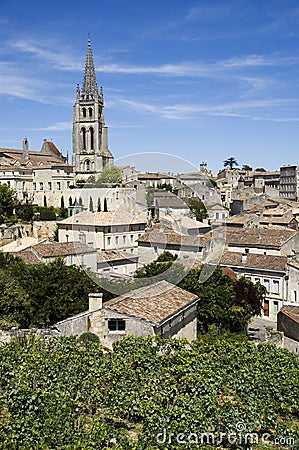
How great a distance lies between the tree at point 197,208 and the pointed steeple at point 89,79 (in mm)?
46711

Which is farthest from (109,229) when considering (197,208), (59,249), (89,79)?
(89,79)

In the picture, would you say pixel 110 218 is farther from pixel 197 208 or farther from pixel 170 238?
pixel 197 208

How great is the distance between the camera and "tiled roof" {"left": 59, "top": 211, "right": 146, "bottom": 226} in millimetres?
33750

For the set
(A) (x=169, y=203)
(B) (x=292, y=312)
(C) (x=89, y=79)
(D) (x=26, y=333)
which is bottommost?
(B) (x=292, y=312)

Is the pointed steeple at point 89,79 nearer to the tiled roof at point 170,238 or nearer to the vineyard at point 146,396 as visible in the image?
the tiled roof at point 170,238

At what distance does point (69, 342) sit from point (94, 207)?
25568mm

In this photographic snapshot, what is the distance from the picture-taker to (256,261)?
100 feet

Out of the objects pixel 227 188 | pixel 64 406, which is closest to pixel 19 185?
pixel 227 188

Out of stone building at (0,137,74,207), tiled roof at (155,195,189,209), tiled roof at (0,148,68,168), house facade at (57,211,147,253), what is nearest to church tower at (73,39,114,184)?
tiled roof at (0,148,68,168)

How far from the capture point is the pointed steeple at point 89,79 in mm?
75588

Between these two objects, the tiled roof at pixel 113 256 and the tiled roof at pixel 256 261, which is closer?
the tiled roof at pixel 256 261

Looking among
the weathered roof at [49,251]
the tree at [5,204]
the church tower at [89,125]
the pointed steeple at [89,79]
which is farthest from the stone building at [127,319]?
the pointed steeple at [89,79]

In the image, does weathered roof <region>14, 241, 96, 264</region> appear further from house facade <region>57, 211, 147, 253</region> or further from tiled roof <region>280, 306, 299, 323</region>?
tiled roof <region>280, 306, 299, 323</region>

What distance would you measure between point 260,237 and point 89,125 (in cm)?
4779
